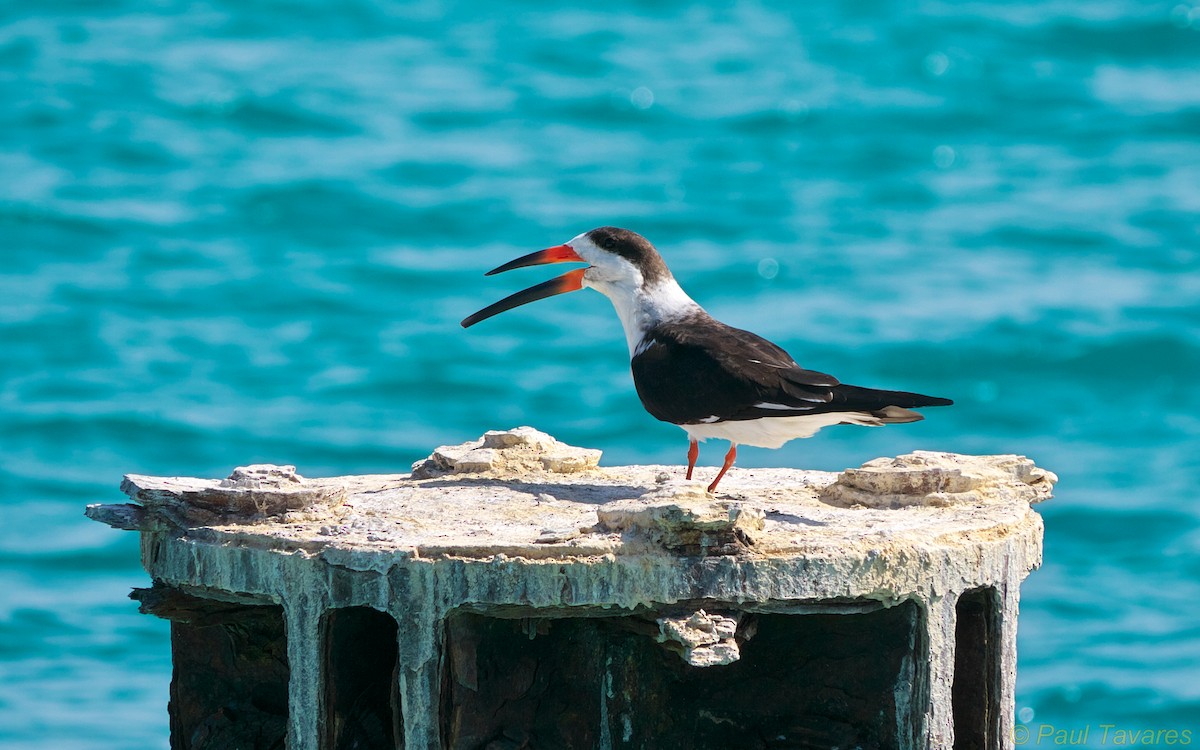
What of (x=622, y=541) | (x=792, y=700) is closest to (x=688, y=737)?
(x=792, y=700)

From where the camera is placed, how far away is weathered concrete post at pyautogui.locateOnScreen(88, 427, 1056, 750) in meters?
6.67

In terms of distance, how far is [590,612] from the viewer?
22.3 ft

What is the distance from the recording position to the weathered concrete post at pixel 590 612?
667 cm

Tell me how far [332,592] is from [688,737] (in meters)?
1.78

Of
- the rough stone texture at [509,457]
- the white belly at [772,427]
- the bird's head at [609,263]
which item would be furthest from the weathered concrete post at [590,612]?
the bird's head at [609,263]

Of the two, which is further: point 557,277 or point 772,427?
point 557,277

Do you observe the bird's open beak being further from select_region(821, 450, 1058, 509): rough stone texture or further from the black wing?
select_region(821, 450, 1058, 509): rough stone texture

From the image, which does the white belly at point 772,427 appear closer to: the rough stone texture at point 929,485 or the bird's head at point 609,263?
the rough stone texture at point 929,485

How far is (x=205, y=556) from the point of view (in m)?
7.10

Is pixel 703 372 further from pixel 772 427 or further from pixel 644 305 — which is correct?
pixel 644 305

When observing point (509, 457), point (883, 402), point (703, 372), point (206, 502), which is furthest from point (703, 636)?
point (509, 457)

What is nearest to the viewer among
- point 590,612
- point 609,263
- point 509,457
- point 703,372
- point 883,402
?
point 590,612

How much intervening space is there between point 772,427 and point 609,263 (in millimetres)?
1612

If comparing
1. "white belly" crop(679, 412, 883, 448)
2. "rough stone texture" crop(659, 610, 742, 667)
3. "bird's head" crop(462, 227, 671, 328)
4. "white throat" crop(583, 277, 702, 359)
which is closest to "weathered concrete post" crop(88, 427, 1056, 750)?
"rough stone texture" crop(659, 610, 742, 667)
